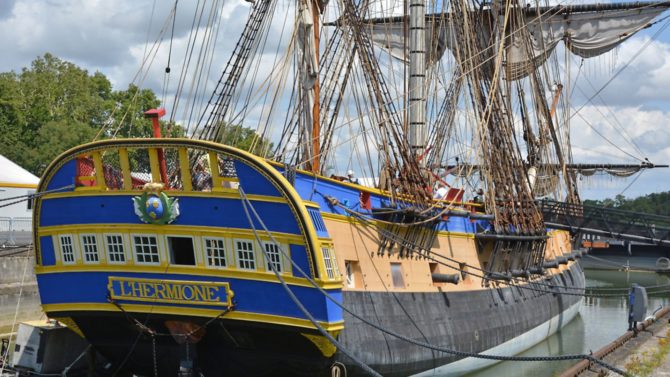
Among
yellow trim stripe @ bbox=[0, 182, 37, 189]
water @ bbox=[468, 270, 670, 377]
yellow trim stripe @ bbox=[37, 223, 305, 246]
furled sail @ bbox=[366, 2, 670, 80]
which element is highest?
furled sail @ bbox=[366, 2, 670, 80]

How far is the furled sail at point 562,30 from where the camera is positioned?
3831 cm

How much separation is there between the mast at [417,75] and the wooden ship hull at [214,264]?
8.64m

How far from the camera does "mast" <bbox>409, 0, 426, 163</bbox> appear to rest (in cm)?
2700

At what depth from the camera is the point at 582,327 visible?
3438cm

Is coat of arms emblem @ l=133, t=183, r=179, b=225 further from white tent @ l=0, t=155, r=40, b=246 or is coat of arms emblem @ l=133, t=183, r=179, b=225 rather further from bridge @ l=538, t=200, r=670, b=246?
white tent @ l=0, t=155, r=40, b=246

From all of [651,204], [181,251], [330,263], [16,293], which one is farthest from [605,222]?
[651,204]

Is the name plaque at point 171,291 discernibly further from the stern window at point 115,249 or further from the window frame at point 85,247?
the window frame at point 85,247

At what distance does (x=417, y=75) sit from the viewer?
1065 inches

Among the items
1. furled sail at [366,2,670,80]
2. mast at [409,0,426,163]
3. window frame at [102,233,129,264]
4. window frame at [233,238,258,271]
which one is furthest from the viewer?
furled sail at [366,2,670,80]

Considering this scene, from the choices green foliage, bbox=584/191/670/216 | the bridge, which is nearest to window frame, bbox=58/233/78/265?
the bridge

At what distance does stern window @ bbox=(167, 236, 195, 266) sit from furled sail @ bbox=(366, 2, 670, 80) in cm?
2328

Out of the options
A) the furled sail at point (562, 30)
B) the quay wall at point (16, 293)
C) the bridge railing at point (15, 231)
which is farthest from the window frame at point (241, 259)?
the furled sail at point (562, 30)

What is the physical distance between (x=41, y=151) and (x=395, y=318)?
125 ft

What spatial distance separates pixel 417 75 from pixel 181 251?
1280cm
